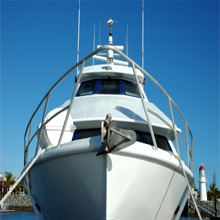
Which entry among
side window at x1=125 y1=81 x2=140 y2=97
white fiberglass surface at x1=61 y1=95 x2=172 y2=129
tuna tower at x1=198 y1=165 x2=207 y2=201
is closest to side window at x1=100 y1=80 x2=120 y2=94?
side window at x1=125 y1=81 x2=140 y2=97

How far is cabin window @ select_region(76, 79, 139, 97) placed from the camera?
10.4m

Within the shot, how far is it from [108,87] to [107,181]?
4.64 meters

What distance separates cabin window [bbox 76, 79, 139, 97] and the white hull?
371 centimetres

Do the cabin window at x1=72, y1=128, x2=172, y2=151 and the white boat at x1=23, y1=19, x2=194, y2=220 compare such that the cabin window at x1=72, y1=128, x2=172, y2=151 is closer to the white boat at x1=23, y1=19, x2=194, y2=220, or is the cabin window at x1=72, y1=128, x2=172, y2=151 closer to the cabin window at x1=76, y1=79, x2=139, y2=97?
the white boat at x1=23, y1=19, x2=194, y2=220

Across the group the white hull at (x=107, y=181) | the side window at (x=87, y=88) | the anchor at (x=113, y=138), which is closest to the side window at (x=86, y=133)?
the white hull at (x=107, y=181)

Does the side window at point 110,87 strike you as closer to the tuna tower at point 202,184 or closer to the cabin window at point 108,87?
the cabin window at point 108,87

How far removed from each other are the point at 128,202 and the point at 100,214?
61cm

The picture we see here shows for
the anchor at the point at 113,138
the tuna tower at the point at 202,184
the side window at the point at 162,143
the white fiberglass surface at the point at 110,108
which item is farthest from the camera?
the tuna tower at the point at 202,184

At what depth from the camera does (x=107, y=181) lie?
640 centimetres

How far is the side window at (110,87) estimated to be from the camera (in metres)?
10.4

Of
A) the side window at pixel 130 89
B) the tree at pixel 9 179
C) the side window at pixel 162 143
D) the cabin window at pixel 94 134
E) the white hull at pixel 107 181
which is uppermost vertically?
the side window at pixel 130 89

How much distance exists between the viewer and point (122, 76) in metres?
10.7

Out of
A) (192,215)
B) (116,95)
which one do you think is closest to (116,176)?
(116,95)

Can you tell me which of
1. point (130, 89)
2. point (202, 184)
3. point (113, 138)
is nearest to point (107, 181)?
point (113, 138)
